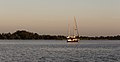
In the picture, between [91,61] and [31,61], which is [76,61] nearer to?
[91,61]

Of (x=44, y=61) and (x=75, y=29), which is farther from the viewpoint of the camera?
(x=75, y=29)

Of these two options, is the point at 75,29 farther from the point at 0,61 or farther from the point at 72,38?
the point at 0,61

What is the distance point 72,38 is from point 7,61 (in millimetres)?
128280

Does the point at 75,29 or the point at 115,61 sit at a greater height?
the point at 75,29

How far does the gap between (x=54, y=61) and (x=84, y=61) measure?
5471 millimetres

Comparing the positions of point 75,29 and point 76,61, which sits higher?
point 75,29

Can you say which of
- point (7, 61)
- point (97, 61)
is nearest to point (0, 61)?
point (7, 61)

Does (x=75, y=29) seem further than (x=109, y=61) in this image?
Yes

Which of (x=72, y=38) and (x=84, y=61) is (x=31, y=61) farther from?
(x=72, y=38)

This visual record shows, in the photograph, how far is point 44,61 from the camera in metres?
59.7

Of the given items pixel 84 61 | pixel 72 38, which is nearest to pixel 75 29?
pixel 72 38

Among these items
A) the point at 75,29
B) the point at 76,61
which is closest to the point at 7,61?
the point at 76,61

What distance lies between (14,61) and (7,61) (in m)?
1.36

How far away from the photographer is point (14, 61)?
194ft
